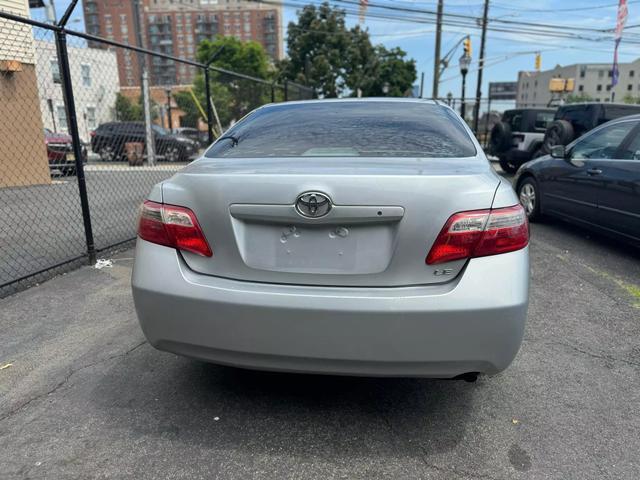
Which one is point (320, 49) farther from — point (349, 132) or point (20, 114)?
point (349, 132)

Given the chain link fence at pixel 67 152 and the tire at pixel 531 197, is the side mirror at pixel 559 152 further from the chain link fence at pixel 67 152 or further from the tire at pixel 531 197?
the chain link fence at pixel 67 152

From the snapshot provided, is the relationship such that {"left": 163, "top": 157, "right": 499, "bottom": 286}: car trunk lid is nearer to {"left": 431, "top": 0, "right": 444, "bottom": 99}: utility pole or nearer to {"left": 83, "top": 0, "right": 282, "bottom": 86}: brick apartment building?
{"left": 431, "top": 0, "right": 444, "bottom": 99}: utility pole

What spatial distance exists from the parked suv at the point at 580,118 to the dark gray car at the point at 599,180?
9.98ft

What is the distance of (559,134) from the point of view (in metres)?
9.49

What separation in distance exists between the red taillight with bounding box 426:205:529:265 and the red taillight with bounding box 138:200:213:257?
0.97 meters

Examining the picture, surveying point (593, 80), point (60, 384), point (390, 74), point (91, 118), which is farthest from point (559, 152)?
point (593, 80)

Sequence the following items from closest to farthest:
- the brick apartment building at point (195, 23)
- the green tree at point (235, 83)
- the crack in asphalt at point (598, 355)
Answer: the crack in asphalt at point (598, 355)
the green tree at point (235, 83)
the brick apartment building at point (195, 23)

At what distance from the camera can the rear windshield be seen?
101 inches

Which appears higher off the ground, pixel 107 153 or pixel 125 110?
pixel 125 110

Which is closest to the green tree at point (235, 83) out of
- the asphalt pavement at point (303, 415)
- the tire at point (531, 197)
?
the tire at point (531, 197)

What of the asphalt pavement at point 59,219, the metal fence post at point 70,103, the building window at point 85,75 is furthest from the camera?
the building window at point 85,75

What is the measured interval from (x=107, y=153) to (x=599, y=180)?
33.7 feet

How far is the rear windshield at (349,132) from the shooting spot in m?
2.56

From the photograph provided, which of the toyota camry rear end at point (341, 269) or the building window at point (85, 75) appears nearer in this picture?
the toyota camry rear end at point (341, 269)
